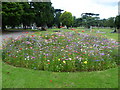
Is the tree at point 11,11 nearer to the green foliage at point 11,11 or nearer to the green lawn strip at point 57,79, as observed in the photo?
the green foliage at point 11,11

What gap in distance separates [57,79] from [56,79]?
0.11ft

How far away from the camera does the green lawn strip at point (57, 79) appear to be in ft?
11.4

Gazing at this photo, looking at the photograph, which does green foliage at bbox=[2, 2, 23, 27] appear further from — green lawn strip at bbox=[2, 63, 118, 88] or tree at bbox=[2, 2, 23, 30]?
green lawn strip at bbox=[2, 63, 118, 88]

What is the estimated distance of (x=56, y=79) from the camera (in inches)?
151

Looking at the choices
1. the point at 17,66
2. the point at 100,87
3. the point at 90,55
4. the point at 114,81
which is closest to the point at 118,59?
the point at 90,55

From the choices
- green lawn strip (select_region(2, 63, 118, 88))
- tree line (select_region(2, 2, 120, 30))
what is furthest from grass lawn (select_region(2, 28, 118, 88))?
tree line (select_region(2, 2, 120, 30))

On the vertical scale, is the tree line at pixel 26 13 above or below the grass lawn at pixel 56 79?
above

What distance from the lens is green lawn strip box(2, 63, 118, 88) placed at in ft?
11.4

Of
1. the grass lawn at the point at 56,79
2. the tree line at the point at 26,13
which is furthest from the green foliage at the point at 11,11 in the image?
the grass lawn at the point at 56,79

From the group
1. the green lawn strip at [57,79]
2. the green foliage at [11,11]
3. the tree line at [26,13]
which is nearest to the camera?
the green lawn strip at [57,79]

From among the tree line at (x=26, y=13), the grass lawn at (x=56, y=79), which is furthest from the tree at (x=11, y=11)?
the grass lawn at (x=56, y=79)

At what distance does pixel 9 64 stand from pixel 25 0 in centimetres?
2665

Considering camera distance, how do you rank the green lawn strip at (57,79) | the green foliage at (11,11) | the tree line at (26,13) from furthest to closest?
the tree line at (26,13) < the green foliage at (11,11) < the green lawn strip at (57,79)

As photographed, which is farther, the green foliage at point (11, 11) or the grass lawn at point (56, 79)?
the green foliage at point (11, 11)
